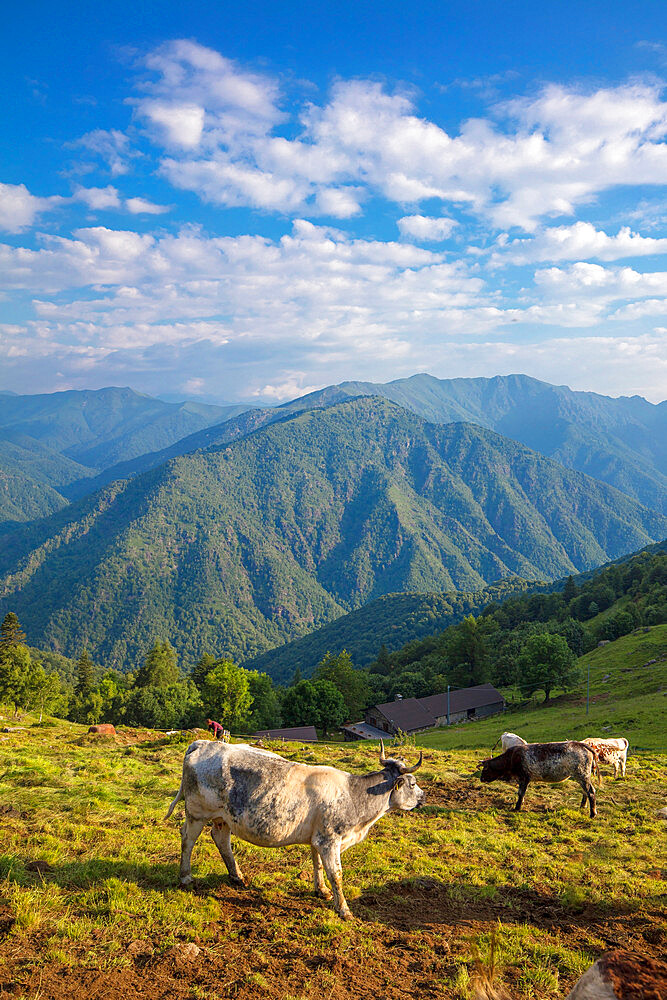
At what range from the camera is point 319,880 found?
8.84 meters

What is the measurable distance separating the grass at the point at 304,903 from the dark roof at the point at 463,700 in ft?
194

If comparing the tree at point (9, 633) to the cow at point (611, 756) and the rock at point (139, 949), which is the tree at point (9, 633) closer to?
the cow at point (611, 756)

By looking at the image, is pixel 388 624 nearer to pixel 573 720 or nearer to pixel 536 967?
pixel 573 720

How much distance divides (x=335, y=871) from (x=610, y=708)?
4678cm

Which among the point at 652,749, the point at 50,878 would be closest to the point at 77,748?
the point at 50,878

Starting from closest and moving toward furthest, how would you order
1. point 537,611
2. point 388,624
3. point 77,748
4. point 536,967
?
1. point 536,967
2. point 77,748
3. point 537,611
4. point 388,624

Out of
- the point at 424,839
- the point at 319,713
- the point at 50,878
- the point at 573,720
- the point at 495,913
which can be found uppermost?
the point at 50,878

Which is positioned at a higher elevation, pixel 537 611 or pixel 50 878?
pixel 50 878

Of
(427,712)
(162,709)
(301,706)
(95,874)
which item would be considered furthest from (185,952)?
(427,712)

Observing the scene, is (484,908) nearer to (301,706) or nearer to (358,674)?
(301,706)

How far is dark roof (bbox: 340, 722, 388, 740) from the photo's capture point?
219ft

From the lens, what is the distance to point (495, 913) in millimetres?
8906

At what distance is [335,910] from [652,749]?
2867 centimetres

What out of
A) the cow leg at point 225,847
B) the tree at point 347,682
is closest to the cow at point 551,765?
the cow leg at point 225,847
